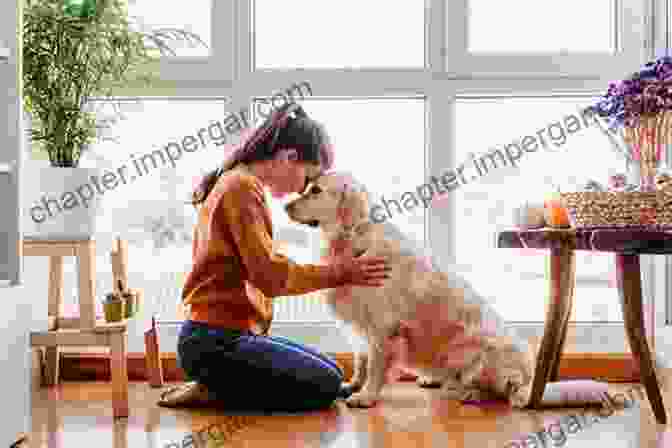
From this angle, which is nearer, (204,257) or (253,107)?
(204,257)

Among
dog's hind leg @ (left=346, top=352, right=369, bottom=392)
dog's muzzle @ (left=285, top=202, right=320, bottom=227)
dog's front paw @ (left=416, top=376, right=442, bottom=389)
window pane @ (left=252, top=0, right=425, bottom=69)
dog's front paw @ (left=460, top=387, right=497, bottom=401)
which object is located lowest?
dog's front paw @ (left=416, top=376, right=442, bottom=389)

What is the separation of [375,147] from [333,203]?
72 centimetres

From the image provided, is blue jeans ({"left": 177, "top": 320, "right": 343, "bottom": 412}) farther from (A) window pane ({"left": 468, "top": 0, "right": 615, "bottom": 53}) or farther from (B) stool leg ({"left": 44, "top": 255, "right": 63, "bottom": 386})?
(A) window pane ({"left": 468, "top": 0, "right": 615, "bottom": 53})

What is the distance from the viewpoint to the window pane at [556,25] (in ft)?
10.6

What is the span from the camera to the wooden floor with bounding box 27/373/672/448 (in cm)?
221

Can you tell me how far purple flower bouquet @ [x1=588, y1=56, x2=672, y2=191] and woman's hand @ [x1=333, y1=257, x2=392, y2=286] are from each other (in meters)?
0.77

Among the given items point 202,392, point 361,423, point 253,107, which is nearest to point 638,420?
point 361,423

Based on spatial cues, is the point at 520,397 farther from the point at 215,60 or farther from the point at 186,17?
the point at 186,17

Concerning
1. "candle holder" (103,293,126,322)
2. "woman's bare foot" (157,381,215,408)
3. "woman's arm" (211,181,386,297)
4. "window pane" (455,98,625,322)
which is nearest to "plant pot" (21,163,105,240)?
"candle holder" (103,293,126,322)

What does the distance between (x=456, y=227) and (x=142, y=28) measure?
133 cm

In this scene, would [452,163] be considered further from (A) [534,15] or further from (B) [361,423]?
(B) [361,423]

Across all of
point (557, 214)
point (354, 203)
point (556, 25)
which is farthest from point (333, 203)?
point (556, 25)

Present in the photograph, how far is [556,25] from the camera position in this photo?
3256 millimetres

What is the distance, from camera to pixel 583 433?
7.57ft
